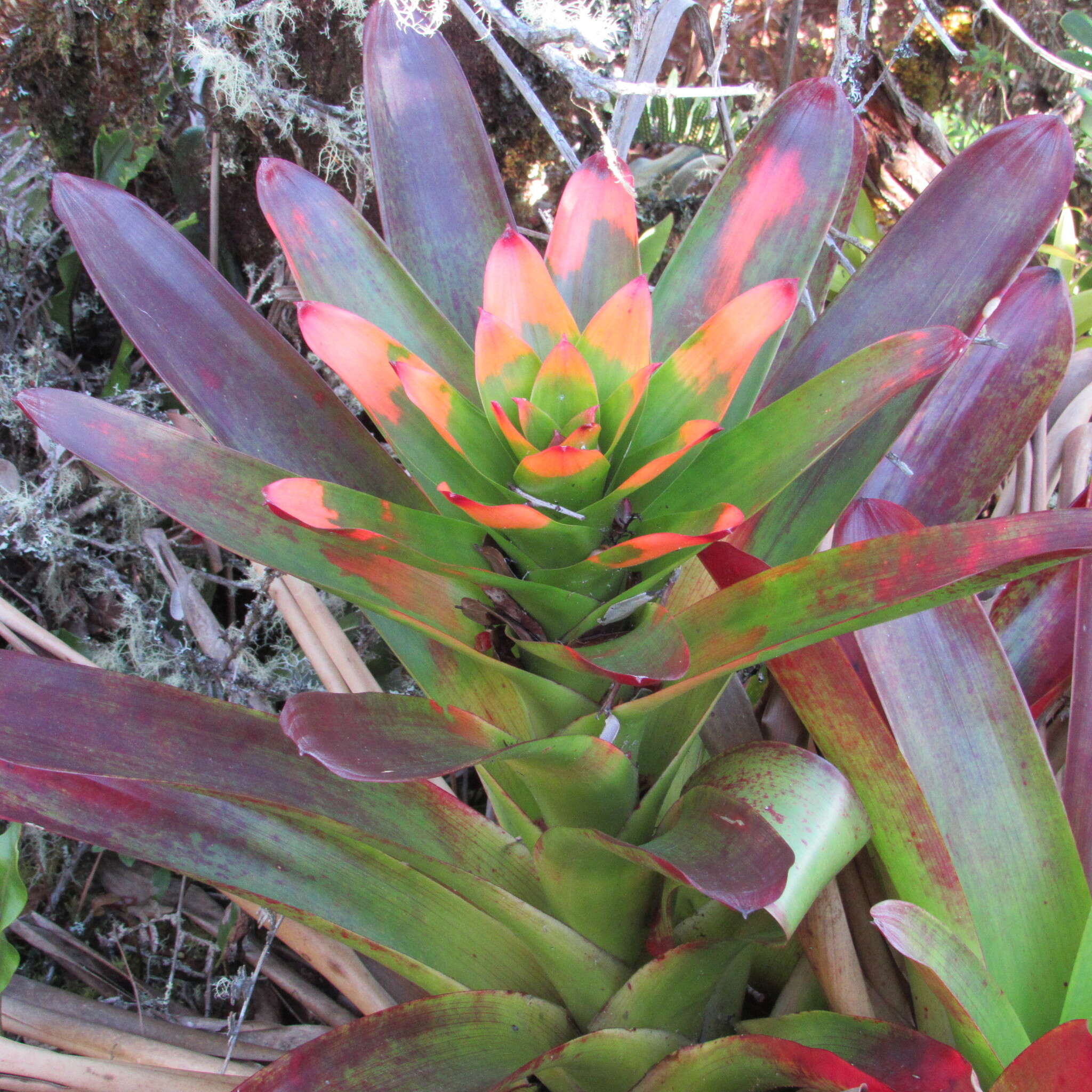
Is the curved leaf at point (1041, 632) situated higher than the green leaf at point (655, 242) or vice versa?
the green leaf at point (655, 242)

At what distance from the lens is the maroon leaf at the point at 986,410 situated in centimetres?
76

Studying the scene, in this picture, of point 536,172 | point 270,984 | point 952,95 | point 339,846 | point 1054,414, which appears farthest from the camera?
point 952,95

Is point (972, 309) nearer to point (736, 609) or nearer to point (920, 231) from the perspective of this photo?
point (920, 231)

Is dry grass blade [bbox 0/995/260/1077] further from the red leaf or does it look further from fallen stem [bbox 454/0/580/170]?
fallen stem [bbox 454/0/580/170]

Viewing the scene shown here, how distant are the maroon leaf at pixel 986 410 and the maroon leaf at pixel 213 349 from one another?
0.45 meters

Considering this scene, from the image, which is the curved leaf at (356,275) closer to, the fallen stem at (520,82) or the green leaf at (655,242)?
the fallen stem at (520,82)

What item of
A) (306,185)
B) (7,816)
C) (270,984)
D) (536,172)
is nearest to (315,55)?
(536,172)

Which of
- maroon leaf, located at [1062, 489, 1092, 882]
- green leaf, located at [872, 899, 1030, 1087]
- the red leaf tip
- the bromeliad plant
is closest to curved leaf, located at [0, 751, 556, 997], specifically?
the bromeliad plant

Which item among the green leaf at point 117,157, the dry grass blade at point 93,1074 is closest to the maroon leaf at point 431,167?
the green leaf at point 117,157

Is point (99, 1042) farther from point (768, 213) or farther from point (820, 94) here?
point (820, 94)

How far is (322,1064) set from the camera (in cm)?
60

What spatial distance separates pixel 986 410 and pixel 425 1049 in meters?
0.69

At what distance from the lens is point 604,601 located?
0.61 metres

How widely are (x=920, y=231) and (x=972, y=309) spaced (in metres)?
0.08
